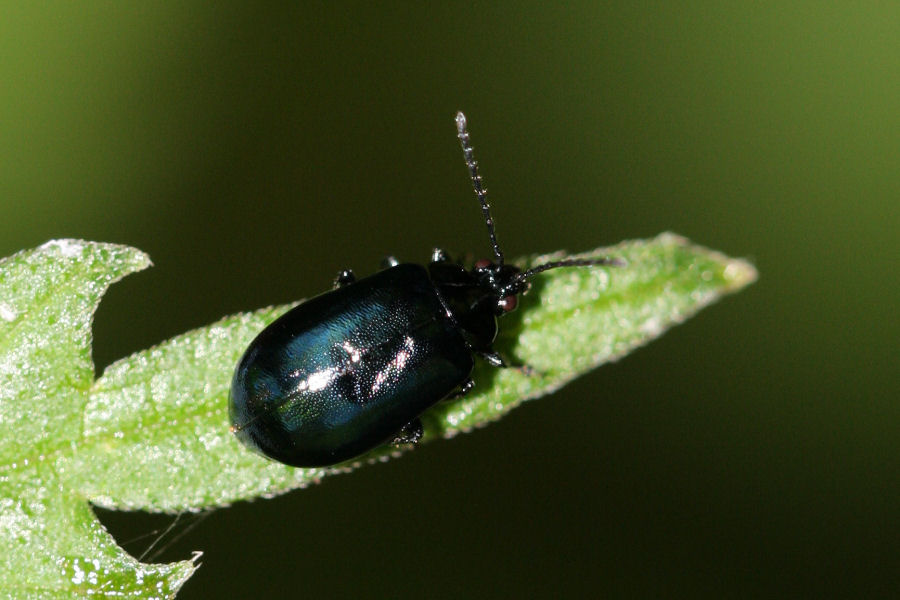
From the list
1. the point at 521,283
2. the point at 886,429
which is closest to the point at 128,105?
the point at 521,283

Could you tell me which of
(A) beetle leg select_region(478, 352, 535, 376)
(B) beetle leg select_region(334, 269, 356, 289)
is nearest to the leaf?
(B) beetle leg select_region(334, 269, 356, 289)

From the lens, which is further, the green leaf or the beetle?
the beetle

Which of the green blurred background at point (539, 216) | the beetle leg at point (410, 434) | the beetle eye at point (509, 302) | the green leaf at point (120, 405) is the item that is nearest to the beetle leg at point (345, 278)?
the green leaf at point (120, 405)

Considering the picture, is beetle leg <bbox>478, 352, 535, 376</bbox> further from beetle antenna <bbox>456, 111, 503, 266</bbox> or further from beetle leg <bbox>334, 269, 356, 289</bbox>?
beetle leg <bbox>334, 269, 356, 289</bbox>

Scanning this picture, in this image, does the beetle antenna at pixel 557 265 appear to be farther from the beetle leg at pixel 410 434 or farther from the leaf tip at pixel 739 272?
the beetle leg at pixel 410 434

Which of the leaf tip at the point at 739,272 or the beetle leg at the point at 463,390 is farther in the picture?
the beetle leg at the point at 463,390

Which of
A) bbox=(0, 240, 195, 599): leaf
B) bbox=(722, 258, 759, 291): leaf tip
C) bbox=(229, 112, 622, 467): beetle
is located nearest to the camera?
bbox=(0, 240, 195, 599): leaf

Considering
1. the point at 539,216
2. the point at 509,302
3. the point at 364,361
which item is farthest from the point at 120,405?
the point at 539,216
